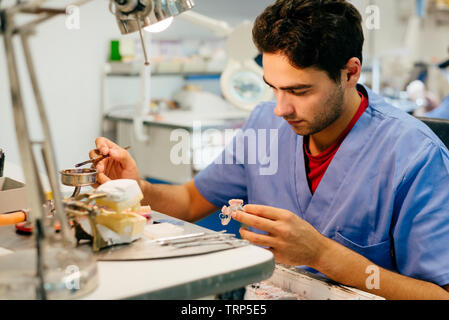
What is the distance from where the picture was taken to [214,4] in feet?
12.0

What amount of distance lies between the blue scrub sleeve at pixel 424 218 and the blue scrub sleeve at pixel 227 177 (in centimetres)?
53

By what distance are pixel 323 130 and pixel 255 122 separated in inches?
11.6

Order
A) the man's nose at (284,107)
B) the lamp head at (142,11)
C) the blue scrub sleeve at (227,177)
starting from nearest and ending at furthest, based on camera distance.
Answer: the lamp head at (142,11) → the man's nose at (284,107) → the blue scrub sleeve at (227,177)

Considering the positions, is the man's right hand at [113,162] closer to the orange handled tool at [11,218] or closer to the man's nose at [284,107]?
the orange handled tool at [11,218]

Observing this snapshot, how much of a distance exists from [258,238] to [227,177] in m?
0.60

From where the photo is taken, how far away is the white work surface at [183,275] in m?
0.74

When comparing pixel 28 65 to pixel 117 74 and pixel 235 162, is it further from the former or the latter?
pixel 117 74

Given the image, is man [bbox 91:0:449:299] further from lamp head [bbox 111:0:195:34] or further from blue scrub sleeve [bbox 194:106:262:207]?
lamp head [bbox 111:0:195:34]

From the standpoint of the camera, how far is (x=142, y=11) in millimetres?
844

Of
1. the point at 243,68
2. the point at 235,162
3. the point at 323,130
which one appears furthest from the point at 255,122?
the point at 243,68

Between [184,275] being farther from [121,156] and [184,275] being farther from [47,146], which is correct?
[121,156]

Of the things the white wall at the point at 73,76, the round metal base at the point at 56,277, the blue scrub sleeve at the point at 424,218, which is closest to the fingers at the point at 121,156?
the round metal base at the point at 56,277

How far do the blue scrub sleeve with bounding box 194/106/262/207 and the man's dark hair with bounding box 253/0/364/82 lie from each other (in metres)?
0.39

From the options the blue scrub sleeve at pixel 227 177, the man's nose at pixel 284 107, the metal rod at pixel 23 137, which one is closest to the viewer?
the metal rod at pixel 23 137
